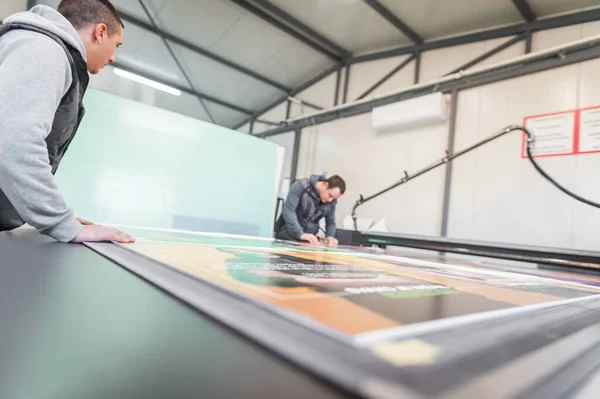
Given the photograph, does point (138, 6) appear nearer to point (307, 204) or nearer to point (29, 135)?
point (307, 204)

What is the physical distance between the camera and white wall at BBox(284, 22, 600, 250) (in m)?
2.78

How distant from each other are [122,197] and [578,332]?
72.1 inches

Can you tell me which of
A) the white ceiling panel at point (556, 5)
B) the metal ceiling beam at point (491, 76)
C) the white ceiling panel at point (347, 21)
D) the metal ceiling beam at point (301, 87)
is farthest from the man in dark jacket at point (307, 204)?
the metal ceiling beam at point (301, 87)

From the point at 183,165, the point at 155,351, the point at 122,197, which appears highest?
the point at 183,165

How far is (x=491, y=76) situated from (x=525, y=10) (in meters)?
0.58

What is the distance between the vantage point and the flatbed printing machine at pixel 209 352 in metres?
0.16

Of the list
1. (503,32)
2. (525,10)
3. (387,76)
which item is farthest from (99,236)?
(387,76)

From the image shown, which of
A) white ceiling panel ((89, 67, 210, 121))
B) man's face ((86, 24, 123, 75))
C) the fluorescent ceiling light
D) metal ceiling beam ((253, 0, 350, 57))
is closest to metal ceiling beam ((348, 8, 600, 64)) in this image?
metal ceiling beam ((253, 0, 350, 57))

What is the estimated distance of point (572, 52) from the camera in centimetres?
284

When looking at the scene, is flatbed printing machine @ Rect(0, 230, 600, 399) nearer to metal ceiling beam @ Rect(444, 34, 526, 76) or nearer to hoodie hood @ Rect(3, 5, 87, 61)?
hoodie hood @ Rect(3, 5, 87, 61)

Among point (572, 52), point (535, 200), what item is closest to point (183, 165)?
point (535, 200)

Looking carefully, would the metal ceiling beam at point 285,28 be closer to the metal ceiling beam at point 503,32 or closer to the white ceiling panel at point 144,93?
the metal ceiling beam at point 503,32

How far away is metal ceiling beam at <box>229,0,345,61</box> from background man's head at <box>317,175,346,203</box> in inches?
101

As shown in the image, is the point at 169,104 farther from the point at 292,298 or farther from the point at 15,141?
the point at 292,298
